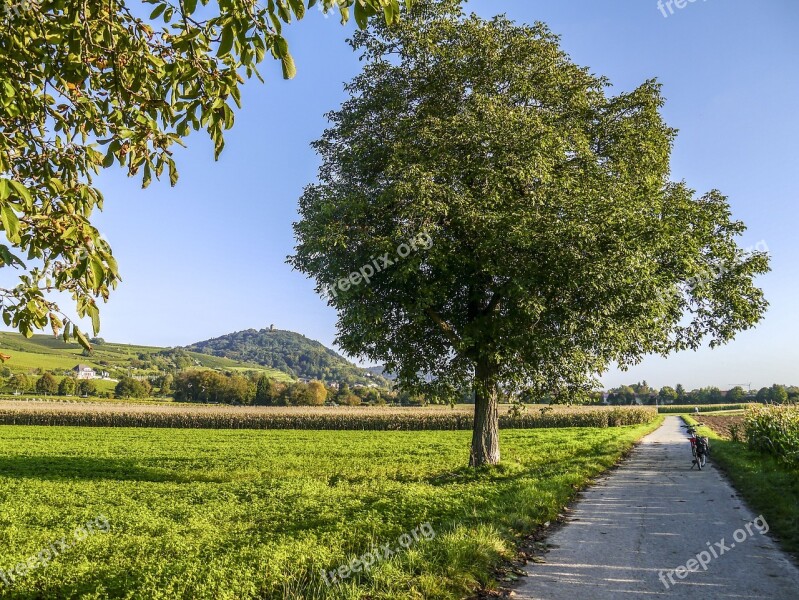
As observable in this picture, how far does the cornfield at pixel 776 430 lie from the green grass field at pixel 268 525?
18.9 feet

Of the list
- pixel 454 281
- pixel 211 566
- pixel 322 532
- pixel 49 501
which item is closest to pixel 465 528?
pixel 322 532

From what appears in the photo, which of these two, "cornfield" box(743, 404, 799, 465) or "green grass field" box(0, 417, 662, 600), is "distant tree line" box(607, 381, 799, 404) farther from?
"green grass field" box(0, 417, 662, 600)

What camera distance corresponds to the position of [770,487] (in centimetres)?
1341

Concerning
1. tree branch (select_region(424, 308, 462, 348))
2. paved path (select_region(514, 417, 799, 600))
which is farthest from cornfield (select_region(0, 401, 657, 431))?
paved path (select_region(514, 417, 799, 600))

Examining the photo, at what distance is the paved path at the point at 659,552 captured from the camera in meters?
6.59

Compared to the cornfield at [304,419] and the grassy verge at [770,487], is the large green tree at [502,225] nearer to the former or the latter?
the grassy verge at [770,487]

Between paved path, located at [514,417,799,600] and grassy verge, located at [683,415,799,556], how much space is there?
329 millimetres

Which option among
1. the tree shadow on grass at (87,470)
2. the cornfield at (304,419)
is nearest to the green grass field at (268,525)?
the tree shadow on grass at (87,470)

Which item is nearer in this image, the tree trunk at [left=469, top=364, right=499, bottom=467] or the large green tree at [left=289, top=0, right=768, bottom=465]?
the large green tree at [left=289, top=0, right=768, bottom=465]

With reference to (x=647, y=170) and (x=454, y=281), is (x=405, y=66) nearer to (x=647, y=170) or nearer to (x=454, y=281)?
(x=454, y=281)

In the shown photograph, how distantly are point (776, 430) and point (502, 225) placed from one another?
13941 mm

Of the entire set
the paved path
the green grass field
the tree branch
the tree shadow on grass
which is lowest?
the tree shadow on grass

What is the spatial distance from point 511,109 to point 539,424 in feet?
177

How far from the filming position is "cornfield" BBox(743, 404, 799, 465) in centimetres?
1627
